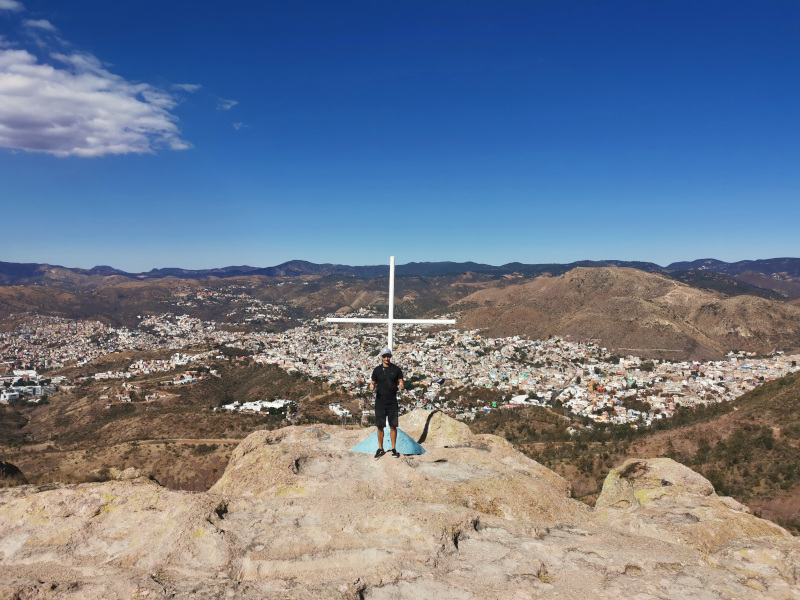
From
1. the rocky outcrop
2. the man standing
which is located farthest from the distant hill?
the rocky outcrop

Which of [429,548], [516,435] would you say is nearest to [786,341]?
[516,435]

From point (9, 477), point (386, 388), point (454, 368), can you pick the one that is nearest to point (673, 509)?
point (386, 388)

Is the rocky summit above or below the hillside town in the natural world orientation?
above

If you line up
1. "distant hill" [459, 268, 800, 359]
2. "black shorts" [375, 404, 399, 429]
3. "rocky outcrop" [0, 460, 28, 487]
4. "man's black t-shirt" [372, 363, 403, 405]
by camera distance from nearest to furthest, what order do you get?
"rocky outcrop" [0, 460, 28, 487]
"man's black t-shirt" [372, 363, 403, 405]
"black shorts" [375, 404, 399, 429]
"distant hill" [459, 268, 800, 359]

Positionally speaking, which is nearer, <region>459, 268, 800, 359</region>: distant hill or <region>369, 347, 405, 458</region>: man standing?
<region>369, 347, 405, 458</region>: man standing

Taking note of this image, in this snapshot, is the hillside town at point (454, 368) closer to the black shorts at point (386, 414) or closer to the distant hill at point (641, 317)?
the distant hill at point (641, 317)

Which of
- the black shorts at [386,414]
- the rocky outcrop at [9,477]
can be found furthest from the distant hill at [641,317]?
the rocky outcrop at [9,477]

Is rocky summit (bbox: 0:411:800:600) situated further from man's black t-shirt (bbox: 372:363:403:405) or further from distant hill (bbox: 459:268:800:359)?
distant hill (bbox: 459:268:800:359)
